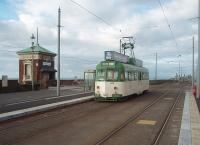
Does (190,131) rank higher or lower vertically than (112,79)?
lower

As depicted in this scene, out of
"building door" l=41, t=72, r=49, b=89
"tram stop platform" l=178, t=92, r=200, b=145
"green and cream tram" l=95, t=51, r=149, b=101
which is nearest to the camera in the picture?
"tram stop platform" l=178, t=92, r=200, b=145

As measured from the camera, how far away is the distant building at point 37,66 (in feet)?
160

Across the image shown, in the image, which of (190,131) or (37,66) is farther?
(37,66)

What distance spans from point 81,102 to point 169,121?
10.9 meters

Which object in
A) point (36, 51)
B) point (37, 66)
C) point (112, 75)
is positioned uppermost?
point (36, 51)

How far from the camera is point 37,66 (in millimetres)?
48594

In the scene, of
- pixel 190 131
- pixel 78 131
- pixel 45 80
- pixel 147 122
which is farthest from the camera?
pixel 45 80

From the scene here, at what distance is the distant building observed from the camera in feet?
160

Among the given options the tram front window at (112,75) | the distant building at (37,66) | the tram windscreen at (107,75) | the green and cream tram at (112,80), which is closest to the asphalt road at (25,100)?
the green and cream tram at (112,80)

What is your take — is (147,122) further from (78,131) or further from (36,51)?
(36,51)

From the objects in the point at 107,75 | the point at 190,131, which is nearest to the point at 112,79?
the point at 107,75

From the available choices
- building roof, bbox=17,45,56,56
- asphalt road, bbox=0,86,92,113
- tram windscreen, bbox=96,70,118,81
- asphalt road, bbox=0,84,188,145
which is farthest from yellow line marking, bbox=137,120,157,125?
building roof, bbox=17,45,56,56

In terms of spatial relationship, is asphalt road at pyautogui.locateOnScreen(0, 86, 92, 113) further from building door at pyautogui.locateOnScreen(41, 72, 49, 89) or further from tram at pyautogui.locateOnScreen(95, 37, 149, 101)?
building door at pyautogui.locateOnScreen(41, 72, 49, 89)

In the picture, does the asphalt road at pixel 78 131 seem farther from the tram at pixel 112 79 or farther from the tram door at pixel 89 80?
the tram door at pixel 89 80
